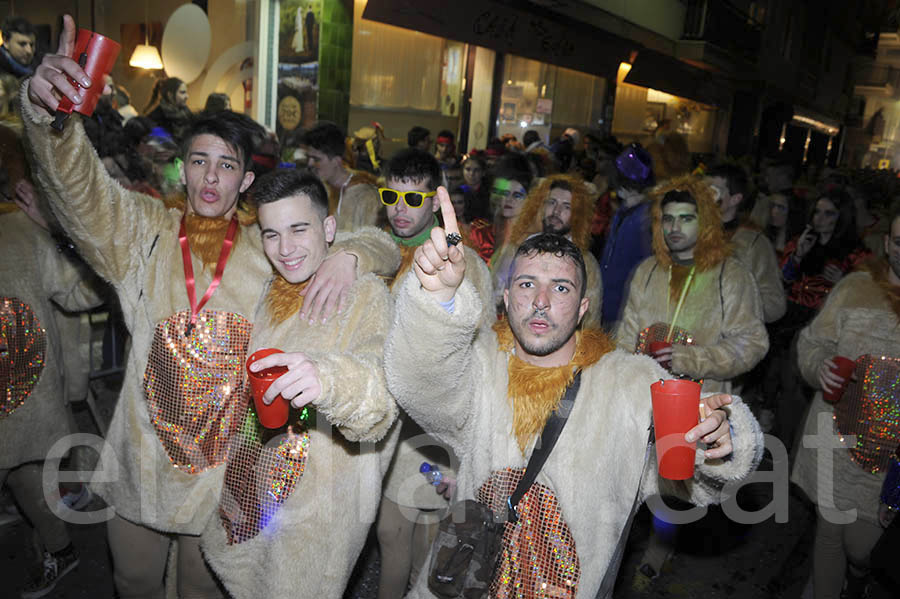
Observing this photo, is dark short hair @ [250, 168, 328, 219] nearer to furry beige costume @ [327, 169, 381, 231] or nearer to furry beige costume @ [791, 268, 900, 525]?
furry beige costume @ [327, 169, 381, 231]

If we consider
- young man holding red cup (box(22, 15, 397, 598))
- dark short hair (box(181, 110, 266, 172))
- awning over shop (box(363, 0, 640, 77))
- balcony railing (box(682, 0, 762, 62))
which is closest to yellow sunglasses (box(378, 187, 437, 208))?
young man holding red cup (box(22, 15, 397, 598))

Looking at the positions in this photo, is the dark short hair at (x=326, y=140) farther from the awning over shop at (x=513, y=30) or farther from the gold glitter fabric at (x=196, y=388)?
the awning over shop at (x=513, y=30)

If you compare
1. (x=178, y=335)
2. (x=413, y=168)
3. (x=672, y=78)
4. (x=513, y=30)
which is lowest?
(x=178, y=335)

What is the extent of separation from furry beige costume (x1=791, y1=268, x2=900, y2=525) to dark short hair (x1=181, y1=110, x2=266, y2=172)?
121 inches

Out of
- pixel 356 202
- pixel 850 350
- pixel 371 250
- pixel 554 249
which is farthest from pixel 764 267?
pixel 371 250

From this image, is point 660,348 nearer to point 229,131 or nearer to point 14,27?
point 229,131

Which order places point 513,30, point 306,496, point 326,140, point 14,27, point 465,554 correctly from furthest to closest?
point 513,30 → point 14,27 → point 326,140 → point 306,496 → point 465,554

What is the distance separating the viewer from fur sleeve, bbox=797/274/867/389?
3.52 meters

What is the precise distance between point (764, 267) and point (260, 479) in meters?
4.22

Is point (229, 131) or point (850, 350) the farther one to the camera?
point (850, 350)

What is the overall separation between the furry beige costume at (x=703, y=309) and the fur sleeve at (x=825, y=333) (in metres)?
0.22

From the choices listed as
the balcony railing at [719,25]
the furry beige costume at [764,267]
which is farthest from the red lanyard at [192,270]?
the balcony railing at [719,25]

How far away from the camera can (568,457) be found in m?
2.29

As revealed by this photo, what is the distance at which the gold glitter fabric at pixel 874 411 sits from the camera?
328 centimetres
